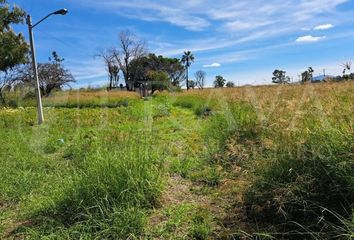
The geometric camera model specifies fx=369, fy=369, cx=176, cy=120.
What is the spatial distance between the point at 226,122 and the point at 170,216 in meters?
4.02

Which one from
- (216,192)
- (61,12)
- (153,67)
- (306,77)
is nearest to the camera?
(216,192)

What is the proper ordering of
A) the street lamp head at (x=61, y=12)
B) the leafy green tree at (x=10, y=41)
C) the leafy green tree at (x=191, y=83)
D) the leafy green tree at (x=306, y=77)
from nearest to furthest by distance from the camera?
the leafy green tree at (x=306, y=77) < the street lamp head at (x=61, y=12) < the leafy green tree at (x=10, y=41) < the leafy green tree at (x=191, y=83)

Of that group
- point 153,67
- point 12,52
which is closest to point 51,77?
point 12,52

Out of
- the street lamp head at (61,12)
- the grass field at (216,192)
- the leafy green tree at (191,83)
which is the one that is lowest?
the grass field at (216,192)

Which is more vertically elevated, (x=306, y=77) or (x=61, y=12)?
(x=61, y=12)

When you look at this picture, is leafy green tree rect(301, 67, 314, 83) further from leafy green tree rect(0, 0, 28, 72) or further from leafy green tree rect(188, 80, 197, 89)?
leafy green tree rect(188, 80, 197, 89)

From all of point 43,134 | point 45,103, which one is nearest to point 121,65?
point 45,103

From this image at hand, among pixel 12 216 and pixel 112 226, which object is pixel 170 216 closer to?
pixel 112 226

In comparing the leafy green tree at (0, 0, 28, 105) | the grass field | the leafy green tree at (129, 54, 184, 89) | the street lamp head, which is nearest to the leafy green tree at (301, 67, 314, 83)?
the grass field

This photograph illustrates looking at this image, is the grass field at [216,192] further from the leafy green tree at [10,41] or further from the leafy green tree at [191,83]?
the leafy green tree at [191,83]

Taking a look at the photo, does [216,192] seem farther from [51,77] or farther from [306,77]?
[51,77]

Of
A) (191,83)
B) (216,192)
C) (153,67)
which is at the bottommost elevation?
(216,192)

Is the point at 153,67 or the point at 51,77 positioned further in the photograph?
the point at 153,67

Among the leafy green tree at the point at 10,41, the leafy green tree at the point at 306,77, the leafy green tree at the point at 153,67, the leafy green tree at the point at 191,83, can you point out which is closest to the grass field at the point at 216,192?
the leafy green tree at the point at 306,77
